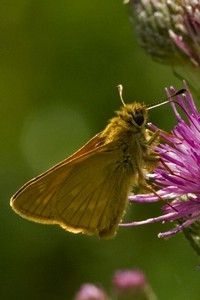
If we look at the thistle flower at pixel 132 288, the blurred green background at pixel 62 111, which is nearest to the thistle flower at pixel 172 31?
the thistle flower at pixel 132 288

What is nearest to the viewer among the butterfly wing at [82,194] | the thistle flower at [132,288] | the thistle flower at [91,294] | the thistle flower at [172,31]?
the butterfly wing at [82,194]

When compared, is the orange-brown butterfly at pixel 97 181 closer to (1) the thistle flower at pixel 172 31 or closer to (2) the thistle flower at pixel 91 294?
(1) the thistle flower at pixel 172 31

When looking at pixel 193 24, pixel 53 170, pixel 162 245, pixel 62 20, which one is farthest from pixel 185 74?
pixel 62 20

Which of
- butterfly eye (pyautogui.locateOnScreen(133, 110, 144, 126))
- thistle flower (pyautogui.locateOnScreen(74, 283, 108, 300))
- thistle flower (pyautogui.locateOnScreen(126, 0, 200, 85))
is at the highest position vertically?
thistle flower (pyautogui.locateOnScreen(126, 0, 200, 85))

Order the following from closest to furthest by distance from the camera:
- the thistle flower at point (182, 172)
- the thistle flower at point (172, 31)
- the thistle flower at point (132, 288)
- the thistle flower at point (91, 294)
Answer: the thistle flower at point (182, 172) → the thistle flower at point (172, 31) → the thistle flower at point (132, 288) → the thistle flower at point (91, 294)

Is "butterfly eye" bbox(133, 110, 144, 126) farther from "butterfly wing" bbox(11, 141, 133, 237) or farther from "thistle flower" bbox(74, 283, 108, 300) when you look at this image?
"thistle flower" bbox(74, 283, 108, 300)

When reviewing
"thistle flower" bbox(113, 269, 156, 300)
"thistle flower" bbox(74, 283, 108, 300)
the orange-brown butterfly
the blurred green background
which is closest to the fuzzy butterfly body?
the orange-brown butterfly

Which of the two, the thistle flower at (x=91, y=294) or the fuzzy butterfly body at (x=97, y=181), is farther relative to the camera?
the thistle flower at (x=91, y=294)
